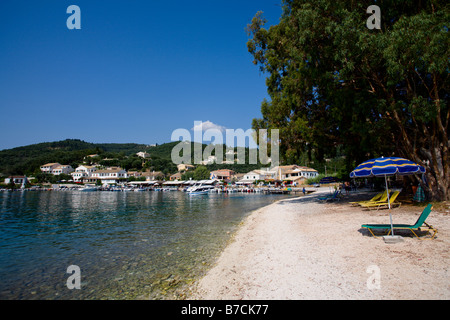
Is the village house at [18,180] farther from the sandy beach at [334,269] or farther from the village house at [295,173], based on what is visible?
the sandy beach at [334,269]

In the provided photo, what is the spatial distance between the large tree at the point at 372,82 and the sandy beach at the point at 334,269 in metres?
5.92

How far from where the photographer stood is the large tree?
9820 millimetres

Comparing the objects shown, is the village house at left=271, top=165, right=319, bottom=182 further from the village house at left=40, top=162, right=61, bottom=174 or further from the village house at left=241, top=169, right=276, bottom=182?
the village house at left=40, top=162, right=61, bottom=174

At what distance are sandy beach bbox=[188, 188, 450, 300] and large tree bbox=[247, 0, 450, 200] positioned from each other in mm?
5916

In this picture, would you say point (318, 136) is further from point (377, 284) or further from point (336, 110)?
point (377, 284)

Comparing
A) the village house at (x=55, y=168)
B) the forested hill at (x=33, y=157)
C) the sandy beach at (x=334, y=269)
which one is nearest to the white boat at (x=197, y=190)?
the sandy beach at (x=334, y=269)

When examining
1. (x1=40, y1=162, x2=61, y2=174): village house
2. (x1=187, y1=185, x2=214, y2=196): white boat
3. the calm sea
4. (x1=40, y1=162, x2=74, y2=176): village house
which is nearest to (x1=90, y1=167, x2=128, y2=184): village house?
(x1=40, y1=162, x2=74, y2=176): village house

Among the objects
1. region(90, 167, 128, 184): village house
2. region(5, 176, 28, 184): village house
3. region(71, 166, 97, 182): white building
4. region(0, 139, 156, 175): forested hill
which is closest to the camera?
region(5, 176, 28, 184): village house

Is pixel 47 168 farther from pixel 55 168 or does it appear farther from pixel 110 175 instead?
pixel 110 175

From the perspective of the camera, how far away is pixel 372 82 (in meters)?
13.5

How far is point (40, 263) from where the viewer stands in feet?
25.7
